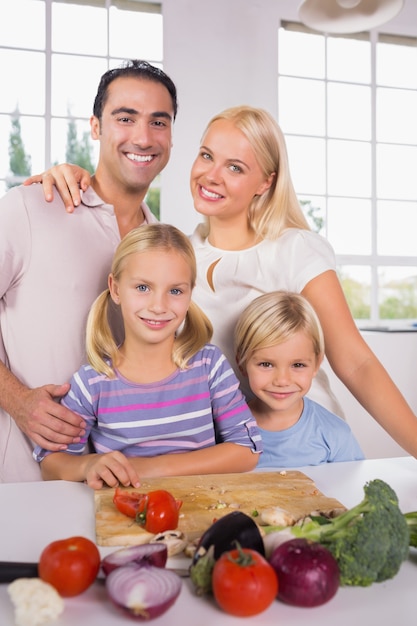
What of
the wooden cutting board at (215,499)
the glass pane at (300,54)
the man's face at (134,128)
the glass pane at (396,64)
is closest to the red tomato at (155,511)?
the wooden cutting board at (215,499)

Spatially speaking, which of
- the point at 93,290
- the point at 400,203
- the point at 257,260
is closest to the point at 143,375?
the point at 93,290

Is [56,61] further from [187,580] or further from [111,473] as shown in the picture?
[187,580]

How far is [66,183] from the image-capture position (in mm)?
1934

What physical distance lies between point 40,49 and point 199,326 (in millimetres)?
3289

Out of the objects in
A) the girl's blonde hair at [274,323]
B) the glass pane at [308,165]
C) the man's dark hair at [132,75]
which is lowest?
the girl's blonde hair at [274,323]

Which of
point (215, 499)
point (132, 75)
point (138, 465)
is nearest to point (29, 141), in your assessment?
point (132, 75)

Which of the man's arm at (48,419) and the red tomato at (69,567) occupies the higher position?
the man's arm at (48,419)

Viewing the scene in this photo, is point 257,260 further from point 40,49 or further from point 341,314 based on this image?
point 40,49

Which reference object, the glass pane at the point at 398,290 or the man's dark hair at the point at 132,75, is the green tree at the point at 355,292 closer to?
the glass pane at the point at 398,290

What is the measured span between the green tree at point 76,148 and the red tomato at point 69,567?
148 inches

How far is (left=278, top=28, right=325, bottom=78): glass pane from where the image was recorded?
4742 millimetres

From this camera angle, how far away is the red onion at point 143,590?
31.2 inches

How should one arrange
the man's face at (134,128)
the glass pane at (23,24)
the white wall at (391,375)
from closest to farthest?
the man's face at (134,128), the white wall at (391,375), the glass pane at (23,24)

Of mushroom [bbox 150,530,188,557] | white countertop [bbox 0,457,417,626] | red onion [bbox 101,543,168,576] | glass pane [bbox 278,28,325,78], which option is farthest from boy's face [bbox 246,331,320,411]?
glass pane [bbox 278,28,325,78]
